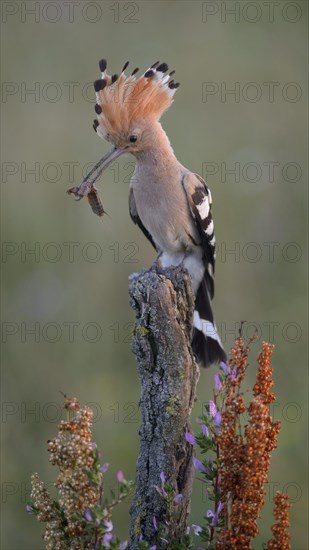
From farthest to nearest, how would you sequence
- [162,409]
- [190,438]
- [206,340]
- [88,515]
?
[206,340] < [162,409] < [190,438] < [88,515]

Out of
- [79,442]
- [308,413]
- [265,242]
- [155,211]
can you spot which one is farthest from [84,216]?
[79,442]

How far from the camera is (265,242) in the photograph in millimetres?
4930

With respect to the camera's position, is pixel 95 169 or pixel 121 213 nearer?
pixel 95 169

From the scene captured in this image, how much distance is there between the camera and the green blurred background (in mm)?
4266

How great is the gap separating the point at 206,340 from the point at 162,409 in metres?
1.68

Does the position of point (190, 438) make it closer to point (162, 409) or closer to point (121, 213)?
point (162, 409)

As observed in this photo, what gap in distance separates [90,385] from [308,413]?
1166mm

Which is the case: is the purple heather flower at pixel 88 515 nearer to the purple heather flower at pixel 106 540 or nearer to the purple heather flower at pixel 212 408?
the purple heather flower at pixel 106 540

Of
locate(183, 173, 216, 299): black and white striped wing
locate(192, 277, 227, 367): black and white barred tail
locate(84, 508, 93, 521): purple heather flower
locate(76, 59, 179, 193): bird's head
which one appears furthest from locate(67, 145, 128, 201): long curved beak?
locate(84, 508, 93, 521): purple heather flower

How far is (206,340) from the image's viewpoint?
153 inches

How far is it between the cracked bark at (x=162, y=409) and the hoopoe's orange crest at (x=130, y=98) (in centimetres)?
133

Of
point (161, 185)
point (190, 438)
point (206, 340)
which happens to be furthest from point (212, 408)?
point (161, 185)

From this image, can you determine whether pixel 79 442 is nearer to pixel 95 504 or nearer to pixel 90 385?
pixel 95 504

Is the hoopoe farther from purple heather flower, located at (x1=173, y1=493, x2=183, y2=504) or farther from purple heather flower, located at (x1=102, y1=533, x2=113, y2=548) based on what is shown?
purple heather flower, located at (x1=102, y1=533, x2=113, y2=548)
